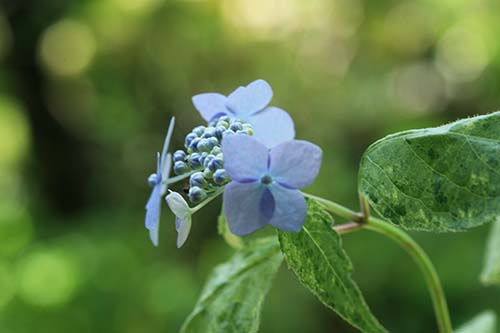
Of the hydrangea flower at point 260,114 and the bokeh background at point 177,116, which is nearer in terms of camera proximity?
the hydrangea flower at point 260,114

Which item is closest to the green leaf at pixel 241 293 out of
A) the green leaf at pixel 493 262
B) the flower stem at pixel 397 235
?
the flower stem at pixel 397 235

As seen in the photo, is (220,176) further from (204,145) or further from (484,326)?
(484,326)

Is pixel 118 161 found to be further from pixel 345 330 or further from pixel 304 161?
pixel 304 161

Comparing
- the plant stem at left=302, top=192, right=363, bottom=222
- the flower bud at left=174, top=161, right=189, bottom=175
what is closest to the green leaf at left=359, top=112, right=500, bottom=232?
the plant stem at left=302, top=192, right=363, bottom=222

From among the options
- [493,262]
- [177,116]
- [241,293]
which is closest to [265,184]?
[241,293]

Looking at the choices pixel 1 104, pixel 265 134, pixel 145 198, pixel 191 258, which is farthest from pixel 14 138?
pixel 265 134

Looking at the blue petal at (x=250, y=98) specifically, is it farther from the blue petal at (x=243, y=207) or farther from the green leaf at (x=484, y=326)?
the green leaf at (x=484, y=326)

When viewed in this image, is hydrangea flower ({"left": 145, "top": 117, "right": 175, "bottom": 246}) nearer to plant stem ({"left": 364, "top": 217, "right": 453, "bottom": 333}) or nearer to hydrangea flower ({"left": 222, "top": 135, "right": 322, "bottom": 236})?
hydrangea flower ({"left": 222, "top": 135, "right": 322, "bottom": 236})

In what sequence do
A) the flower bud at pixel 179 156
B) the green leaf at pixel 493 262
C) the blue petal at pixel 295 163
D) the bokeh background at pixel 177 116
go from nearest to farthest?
the blue petal at pixel 295 163 < the flower bud at pixel 179 156 < the green leaf at pixel 493 262 < the bokeh background at pixel 177 116
